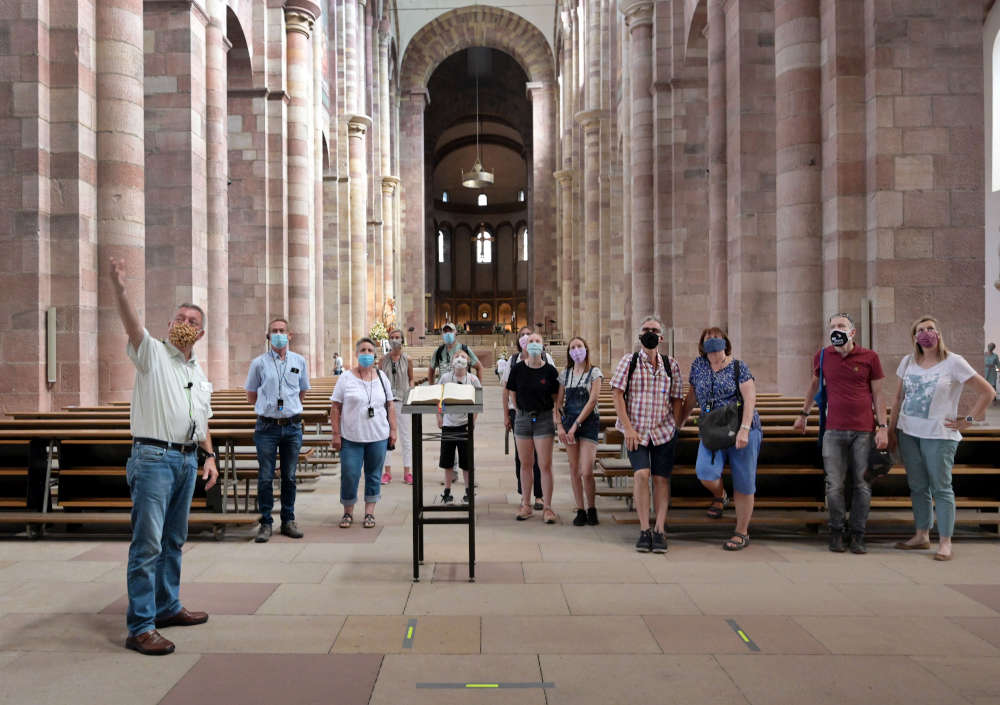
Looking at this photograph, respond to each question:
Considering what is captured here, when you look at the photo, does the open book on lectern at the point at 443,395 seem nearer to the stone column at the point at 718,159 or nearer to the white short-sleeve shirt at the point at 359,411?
the white short-sleeve shirt at the point at 359,411

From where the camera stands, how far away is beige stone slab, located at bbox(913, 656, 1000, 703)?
144 inches

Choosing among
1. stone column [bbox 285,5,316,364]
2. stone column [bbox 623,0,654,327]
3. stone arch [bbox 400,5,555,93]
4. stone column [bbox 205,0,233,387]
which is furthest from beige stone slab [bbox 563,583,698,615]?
stone arch [bbox 400,5,555,93]

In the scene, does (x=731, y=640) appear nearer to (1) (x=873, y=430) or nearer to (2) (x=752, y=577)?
(2) (x=752, y=577)

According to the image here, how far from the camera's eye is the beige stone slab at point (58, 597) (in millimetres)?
4930

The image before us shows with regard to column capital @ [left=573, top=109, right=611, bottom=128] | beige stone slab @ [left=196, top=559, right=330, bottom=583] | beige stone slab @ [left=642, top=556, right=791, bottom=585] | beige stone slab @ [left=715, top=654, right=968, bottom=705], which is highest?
column capital @ [left=573, top=109, right=611, bottom=128]

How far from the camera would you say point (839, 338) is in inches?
251

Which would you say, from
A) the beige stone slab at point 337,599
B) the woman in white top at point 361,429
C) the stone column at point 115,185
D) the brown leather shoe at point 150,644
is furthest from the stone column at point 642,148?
the brown leather shoe at point 150,644

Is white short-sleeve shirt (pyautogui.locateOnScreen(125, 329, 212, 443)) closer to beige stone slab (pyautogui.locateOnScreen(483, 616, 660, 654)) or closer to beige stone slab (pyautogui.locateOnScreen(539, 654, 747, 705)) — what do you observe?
beige stone slab (pyautogui.locateOnScreen(483, 616, 660, 654))

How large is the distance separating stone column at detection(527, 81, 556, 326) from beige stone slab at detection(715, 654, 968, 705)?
41.3 meters

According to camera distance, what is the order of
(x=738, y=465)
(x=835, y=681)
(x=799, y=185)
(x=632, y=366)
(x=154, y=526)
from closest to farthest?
(x=835, y=681), (x=154, y=526), (x=738, y=465), (x=632, y=366), (x=799, y=185)

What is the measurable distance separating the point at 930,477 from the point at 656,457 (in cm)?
200

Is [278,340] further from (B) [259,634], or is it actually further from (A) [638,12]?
(A) [638,12]

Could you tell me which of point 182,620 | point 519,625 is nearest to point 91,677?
point 182,620

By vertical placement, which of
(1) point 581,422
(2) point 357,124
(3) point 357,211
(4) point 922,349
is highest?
(2) point 357,124
